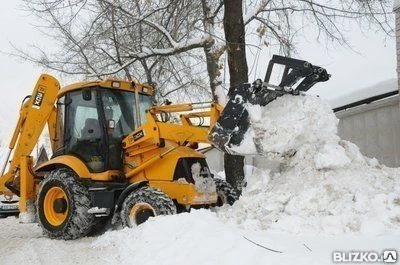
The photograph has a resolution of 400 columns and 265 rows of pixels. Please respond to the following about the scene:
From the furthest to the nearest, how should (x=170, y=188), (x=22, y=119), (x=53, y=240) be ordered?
(x=22, y=119)
(x=53, y=240)
(x=170, y=188)

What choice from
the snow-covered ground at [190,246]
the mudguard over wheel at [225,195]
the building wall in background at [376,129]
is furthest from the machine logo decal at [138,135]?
the building wall in background at [376,129]

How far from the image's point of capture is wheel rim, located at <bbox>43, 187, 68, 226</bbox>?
26.2 feet

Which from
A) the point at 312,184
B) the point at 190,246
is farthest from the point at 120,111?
the point at 312,184

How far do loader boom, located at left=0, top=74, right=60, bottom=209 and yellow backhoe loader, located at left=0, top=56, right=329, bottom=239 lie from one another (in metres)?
0.02

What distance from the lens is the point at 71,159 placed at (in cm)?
803

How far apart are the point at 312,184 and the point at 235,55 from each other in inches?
180

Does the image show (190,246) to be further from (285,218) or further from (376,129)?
(376,129)

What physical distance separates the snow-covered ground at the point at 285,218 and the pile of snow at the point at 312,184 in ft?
0.04

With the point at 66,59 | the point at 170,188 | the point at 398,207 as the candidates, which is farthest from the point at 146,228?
the point at 66,59

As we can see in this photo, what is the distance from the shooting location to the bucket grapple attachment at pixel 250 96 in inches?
256

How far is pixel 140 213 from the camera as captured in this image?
694 centimetres

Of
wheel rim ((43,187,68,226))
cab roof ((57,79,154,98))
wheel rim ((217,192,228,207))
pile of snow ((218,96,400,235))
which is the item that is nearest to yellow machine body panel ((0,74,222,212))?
cab roof ((57,79,154,98))

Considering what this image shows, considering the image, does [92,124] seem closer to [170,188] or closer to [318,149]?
[170,188]

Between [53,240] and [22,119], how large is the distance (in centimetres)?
237
